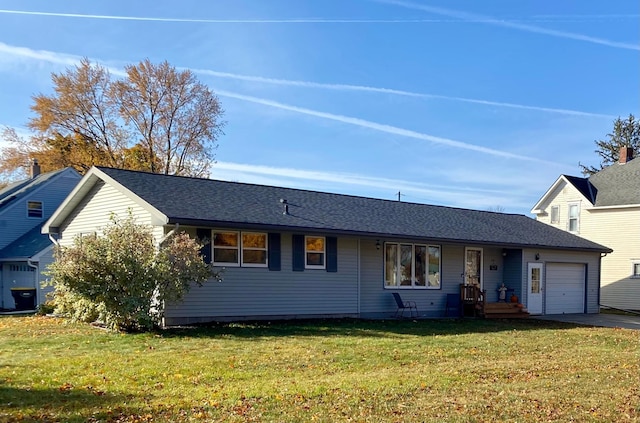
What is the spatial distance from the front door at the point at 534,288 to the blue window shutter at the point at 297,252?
9680mm

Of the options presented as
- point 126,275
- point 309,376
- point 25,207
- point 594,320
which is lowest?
point 594,320

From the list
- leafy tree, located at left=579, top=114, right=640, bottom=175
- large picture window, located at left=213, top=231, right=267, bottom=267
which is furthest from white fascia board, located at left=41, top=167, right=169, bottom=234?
leafy tree, located at left=579, top=114, right=640, bottom=175

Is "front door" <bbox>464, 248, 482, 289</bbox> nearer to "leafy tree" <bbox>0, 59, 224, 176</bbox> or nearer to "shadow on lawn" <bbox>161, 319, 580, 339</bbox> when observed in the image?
"shadow on lawn" <bbox>161, 319, 580, 339</bbox>

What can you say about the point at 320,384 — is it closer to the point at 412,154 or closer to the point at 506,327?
the point at 506,327

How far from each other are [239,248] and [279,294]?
68.5 inches

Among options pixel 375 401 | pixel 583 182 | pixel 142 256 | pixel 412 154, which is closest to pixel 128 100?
pixel 412 154

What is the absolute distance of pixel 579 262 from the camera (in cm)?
2225

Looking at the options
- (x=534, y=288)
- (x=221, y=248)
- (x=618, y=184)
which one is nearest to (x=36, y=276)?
(x=221, y=248)

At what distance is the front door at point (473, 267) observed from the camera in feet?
64.1

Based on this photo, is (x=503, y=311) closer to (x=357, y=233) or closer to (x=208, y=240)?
(x=357, y=233)

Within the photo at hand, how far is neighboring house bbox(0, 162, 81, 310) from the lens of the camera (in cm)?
2172

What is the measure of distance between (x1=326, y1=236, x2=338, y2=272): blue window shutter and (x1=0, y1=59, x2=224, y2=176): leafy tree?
69.8 ft

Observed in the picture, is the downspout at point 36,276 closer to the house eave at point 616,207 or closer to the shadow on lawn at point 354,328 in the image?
the shadow on lawn at point 354,328

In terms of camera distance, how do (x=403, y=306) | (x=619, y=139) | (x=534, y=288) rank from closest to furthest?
(x=403, y=306), (x=534, y=288), (x=619, y=139)
